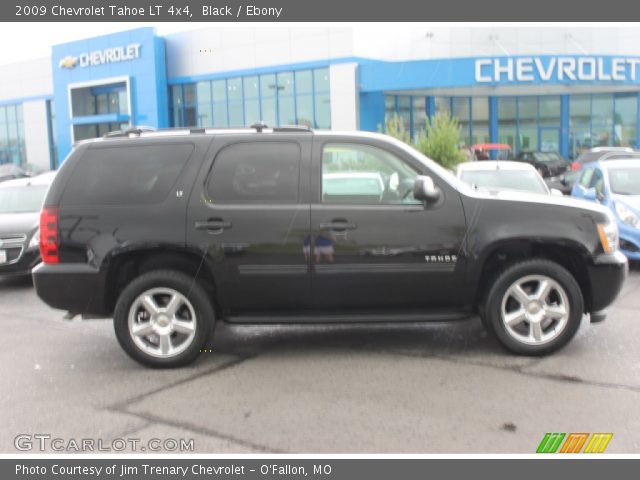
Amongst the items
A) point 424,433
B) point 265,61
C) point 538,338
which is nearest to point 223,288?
point 424,433

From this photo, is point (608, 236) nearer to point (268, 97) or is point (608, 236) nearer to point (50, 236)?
point (50, 236)

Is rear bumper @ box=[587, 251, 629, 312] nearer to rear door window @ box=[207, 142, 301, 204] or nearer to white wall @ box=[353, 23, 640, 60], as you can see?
rear door window @ box=[207, 142, 301, 204]

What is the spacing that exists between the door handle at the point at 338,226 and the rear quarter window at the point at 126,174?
1.27 m

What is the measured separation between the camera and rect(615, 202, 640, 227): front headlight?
9.44m

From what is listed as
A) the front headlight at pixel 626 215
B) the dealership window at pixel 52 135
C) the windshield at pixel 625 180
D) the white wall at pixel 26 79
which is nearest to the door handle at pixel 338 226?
the front headlight at pixel 626 215

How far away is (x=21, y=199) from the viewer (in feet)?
Answer: 36.1

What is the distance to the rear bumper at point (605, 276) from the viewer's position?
5.53m

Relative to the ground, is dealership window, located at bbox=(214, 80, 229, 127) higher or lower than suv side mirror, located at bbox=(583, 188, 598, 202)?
higher

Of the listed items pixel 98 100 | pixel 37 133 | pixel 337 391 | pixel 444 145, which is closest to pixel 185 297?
pixel 337 391

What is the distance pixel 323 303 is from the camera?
18.2 feet

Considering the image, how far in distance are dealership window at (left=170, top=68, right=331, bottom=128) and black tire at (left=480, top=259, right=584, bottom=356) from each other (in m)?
28.9

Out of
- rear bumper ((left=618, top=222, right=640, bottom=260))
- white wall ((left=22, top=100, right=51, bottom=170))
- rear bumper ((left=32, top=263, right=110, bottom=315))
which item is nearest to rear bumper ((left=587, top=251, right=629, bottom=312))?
rear bumper ((left=32, top=263, right=110, bottom=315))

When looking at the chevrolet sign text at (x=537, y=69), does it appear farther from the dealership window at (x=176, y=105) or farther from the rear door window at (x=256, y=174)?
the rear door window at (x=256, y=174)

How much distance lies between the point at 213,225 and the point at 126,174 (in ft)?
2.86
